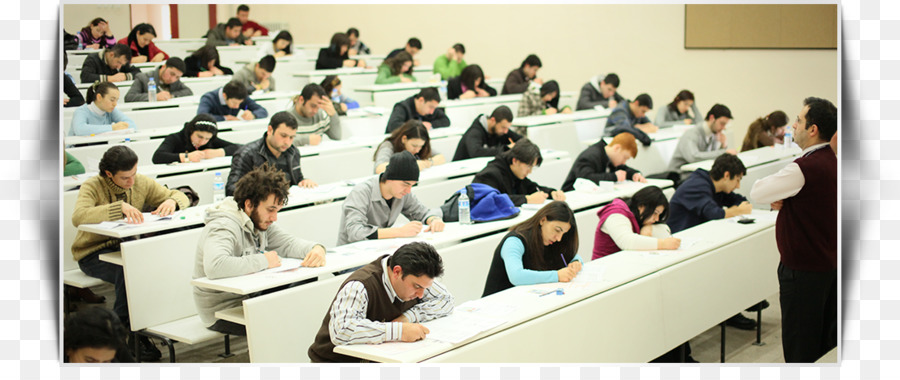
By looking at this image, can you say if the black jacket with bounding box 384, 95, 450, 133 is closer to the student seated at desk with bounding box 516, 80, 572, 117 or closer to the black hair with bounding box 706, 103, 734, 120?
the student seated at desk with bounding box 516, 80, 572, 117

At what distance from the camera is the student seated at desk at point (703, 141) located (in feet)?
23.3

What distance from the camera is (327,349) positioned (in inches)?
119

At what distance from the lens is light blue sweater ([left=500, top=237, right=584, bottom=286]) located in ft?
11.8

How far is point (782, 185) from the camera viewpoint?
3.38 metres

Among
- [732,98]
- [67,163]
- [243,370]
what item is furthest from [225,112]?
[732,98]

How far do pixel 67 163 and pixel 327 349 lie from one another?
1327 millimetres

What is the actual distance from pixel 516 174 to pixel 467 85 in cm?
406

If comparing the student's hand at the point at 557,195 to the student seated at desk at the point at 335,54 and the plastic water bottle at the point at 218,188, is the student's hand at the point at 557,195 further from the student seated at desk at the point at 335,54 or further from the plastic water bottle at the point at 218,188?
the student seated at desk at the point at 335,54

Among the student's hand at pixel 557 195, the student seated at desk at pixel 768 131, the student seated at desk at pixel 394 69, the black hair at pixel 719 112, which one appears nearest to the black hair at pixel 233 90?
the student's hand at pixel 557 195

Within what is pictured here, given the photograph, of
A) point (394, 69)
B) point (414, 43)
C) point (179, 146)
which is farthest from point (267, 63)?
point (414, 43)

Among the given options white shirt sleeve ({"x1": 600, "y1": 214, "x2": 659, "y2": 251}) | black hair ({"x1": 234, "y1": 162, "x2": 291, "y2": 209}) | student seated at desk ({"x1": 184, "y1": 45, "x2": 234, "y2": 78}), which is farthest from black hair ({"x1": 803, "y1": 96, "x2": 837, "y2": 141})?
student seated at desk ({"x1": 184, "y1": 45, "x2": 234, "y2": 78})

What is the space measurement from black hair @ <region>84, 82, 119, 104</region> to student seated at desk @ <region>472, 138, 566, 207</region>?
6.98 feet

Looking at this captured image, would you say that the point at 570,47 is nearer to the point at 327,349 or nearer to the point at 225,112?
the point at 225,112

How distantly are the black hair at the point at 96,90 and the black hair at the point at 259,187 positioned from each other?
2.85 feet
